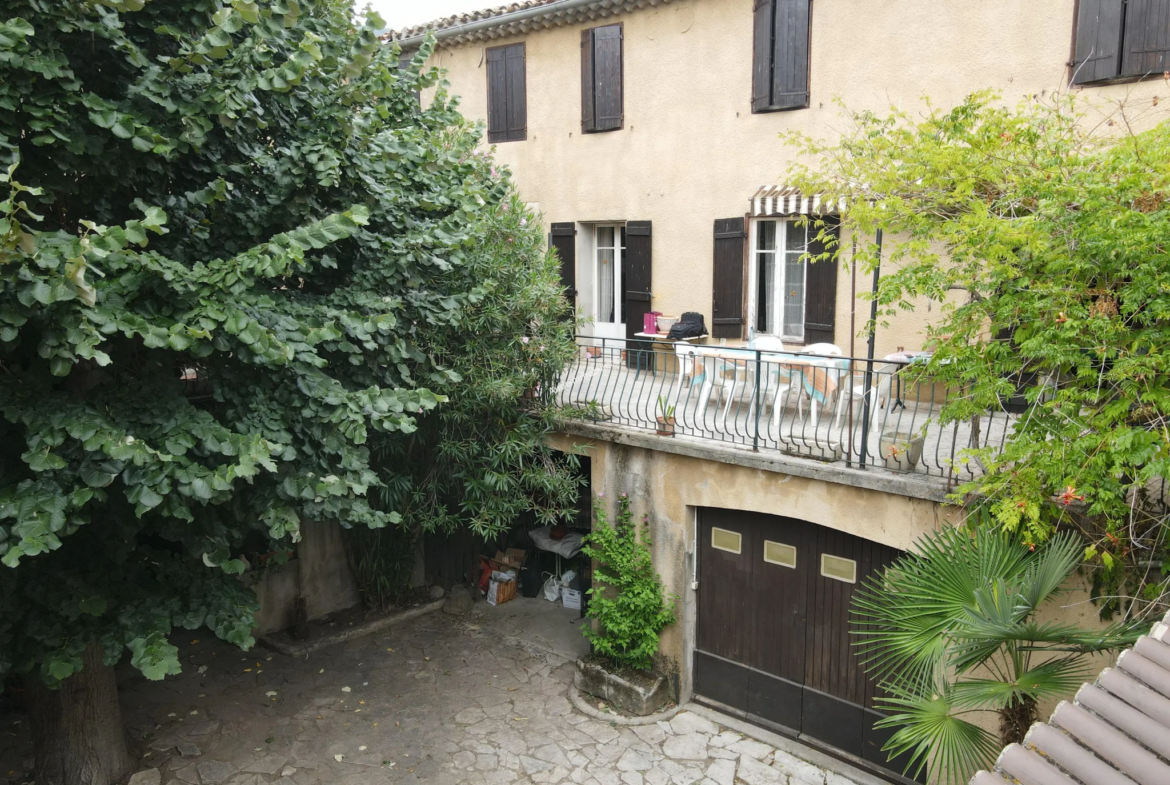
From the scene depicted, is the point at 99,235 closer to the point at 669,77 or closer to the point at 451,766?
the point at 451,766

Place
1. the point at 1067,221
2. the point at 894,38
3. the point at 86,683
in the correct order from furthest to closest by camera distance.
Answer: the point at 894,38, the point at 86,683, the point at 1067,221

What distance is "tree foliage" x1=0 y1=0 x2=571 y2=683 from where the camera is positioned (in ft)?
14.5

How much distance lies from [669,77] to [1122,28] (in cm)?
532

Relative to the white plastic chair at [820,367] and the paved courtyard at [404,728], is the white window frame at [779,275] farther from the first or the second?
the paved courtyard at [404,728]

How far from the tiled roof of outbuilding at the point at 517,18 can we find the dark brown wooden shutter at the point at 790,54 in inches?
70.0

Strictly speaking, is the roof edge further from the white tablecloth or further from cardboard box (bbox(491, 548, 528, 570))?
cardboard box (bbox(491, 548, 528, 570))

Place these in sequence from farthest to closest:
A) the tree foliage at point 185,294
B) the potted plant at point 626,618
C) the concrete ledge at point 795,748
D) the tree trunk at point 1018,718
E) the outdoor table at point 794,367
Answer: the potted plant at point 626,618 < the outdoor table at point 794,367 < the concrete ledge at point 795,748 < the tree trunk at point 1018,718 < the tree foliage at point 185,294

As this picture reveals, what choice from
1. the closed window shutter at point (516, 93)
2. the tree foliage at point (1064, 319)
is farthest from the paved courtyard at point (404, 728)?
the closed window shutter at point (516, 93)

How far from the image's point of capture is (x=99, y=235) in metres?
4.22

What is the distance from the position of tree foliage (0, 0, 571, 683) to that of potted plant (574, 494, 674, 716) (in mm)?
2840

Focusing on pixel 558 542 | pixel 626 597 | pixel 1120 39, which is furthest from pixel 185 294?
pixel 1120 39

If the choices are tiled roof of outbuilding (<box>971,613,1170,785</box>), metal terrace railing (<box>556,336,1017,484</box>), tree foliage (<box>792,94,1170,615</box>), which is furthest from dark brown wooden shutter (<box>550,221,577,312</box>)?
tiled roof of outbuilding (<box>971,613,1170,785</box>)

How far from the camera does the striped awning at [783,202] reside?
9.48 metres

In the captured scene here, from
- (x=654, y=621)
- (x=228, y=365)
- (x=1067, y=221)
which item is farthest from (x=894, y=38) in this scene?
(x=228, y=365)
